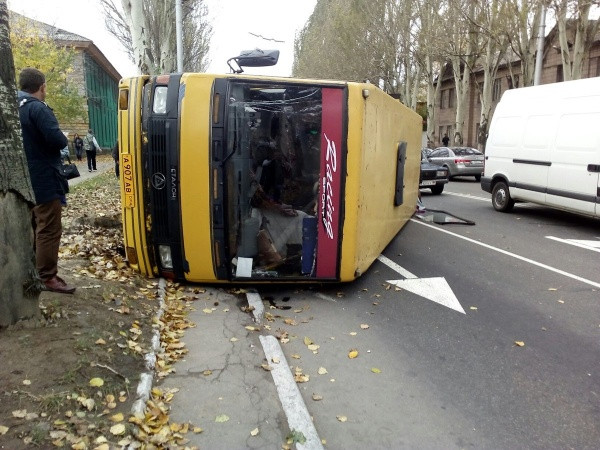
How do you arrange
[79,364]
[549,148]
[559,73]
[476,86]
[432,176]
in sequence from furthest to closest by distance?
1. [559,73]
2. [476,86]
3. [432,176]
4. [549,148]
5. [79,364]

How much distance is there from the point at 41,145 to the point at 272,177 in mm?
2244

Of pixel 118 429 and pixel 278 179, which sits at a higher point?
pixel 278 179

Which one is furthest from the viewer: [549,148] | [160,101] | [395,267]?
[549,148]

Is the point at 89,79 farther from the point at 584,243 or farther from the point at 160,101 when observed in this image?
the point at 584,243

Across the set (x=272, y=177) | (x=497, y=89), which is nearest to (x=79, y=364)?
(x=272, y=177)

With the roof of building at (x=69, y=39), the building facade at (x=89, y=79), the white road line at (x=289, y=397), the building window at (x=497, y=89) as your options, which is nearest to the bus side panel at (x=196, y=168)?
the white road line at (x=289, y=397)

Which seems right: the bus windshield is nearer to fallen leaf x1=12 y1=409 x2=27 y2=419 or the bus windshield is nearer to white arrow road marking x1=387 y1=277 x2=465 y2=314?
white arrow road marking x1=387 y1=277 x2=465 y2=314

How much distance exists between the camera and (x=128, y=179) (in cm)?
523

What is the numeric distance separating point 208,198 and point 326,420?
9.02 feet

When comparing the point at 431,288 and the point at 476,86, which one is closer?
the point at 431,288

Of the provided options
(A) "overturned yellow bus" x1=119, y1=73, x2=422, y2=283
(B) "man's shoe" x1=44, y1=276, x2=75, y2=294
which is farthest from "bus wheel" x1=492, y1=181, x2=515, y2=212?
(B) "man's shoe" x1=44, y1=276, x2=75, y2=294

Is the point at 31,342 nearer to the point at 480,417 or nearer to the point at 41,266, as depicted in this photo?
the point at 41,266

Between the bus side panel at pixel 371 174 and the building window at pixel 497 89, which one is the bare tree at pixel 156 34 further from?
the building window at pixel 497 89

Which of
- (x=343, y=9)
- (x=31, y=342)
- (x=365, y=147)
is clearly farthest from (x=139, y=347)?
(x=343, y=9)
